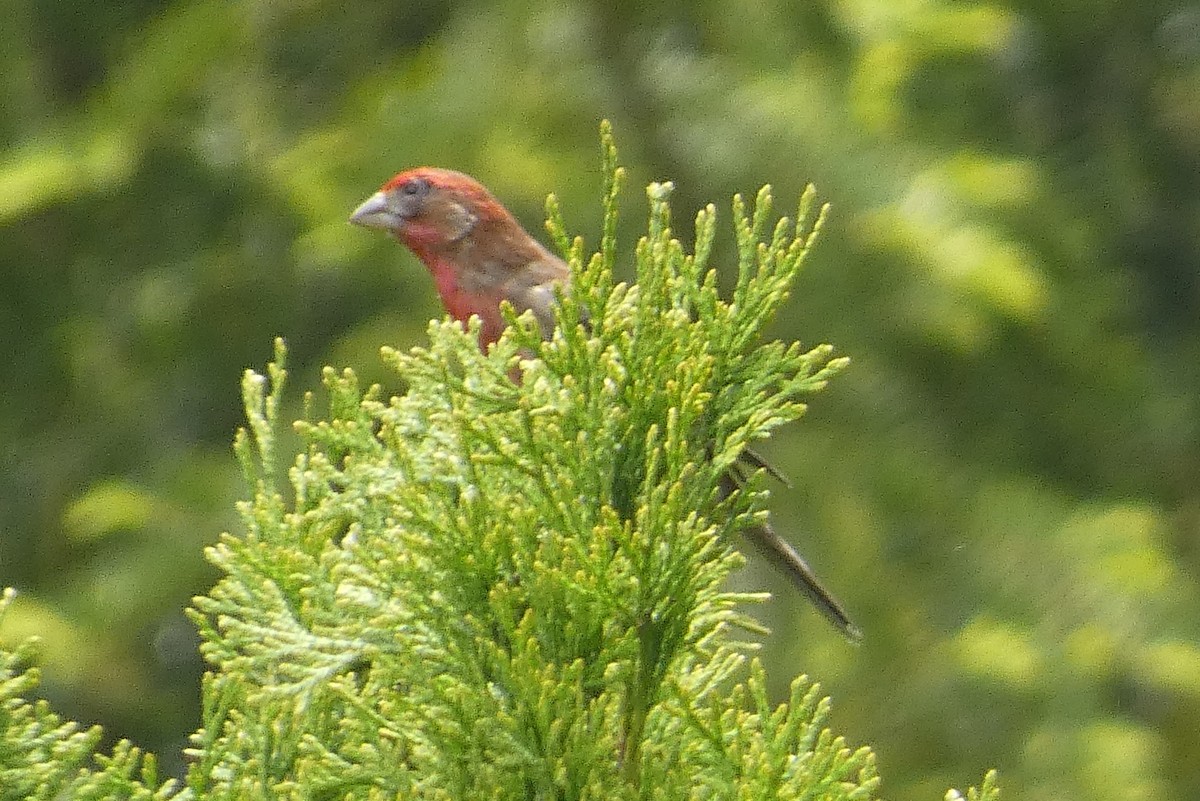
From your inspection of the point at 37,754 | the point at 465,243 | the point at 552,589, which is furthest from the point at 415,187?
the point at 552,589

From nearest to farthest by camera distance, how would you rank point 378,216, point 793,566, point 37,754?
point 37,754, point 793,566, point 378,216

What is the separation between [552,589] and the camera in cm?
211

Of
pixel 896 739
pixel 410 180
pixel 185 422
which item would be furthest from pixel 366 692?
pixel 185 422

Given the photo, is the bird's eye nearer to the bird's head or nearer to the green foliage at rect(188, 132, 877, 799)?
the bird's head

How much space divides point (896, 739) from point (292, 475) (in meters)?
2.90

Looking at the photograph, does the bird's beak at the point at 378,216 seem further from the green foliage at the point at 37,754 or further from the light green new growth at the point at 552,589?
the green foliage at the point at 37,754

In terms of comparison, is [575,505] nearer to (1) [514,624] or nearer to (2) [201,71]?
(1) [514,624]

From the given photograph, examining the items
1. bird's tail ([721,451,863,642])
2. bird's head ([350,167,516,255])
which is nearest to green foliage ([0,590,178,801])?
bird's tail ([721,451,863,642])

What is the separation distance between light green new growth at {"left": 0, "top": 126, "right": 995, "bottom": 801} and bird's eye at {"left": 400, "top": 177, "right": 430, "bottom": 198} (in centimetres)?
187

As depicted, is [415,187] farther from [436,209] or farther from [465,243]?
[465,243]

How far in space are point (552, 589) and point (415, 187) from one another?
2.26 meters

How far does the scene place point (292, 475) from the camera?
253 centimetres

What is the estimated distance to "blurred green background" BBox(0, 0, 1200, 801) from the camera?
4945 millimetres

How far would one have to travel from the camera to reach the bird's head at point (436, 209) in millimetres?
4184
